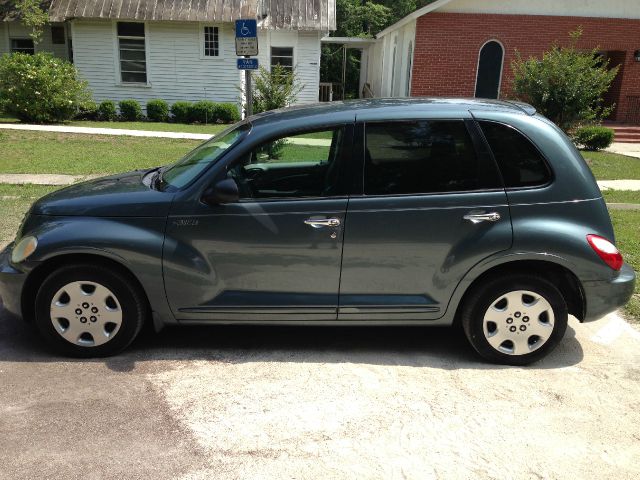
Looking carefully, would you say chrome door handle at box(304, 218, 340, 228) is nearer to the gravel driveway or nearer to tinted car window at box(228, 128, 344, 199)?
tinted car window at box(228, 128, 344, 199)

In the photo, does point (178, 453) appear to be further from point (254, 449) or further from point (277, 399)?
point (277, 399)

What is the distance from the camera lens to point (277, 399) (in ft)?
11.6

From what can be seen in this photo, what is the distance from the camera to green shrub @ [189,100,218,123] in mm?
20750

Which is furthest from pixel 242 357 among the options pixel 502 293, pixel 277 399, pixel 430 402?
pixel 502 293

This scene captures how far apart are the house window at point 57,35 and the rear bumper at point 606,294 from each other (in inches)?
952

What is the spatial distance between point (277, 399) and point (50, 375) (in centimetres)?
153

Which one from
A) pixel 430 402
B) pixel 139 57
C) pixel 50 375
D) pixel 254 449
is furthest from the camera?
pixel 139 57

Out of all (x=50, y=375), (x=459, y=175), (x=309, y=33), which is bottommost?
(x=50, y=375)

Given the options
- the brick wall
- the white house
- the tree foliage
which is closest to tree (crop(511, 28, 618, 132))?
the brick wall

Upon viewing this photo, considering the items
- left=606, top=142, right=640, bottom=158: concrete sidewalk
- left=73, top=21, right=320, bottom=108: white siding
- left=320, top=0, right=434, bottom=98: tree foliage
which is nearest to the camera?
left=606, top=142, right=640, bottom=158: concrete sidewalk

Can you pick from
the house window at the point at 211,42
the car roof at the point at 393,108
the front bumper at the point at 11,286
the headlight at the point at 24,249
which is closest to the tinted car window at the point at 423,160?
the car roof at the point at 393,108

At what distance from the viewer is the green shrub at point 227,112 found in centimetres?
2095

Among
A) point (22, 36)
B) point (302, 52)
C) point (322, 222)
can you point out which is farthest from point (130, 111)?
point (322, 222)

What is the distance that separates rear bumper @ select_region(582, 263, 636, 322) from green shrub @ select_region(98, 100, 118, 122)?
65.0 ft
